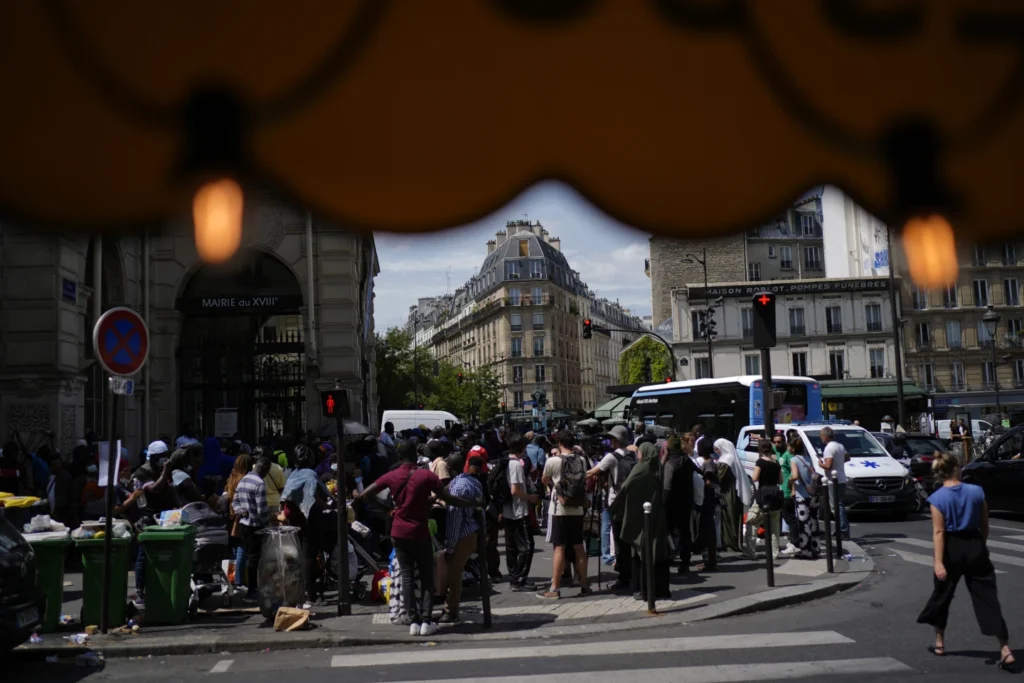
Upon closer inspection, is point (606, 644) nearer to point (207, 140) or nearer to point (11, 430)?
point (207, 140)

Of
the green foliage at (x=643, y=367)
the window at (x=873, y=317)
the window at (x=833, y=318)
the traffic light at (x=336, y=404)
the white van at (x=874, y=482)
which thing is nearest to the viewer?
the window at (x=873, y=317)

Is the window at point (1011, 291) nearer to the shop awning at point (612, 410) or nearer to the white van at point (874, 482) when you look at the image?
the white van at point (874, 482)

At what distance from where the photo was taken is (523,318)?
8.84 feet

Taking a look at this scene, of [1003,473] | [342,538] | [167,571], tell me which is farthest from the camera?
[1003,473]

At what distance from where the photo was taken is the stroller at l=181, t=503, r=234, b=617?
10.0 m

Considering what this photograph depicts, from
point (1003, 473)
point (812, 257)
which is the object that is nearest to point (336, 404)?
point (812, 257)

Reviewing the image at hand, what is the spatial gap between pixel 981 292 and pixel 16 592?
25.8ft

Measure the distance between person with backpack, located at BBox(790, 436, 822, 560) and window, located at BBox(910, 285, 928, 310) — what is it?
10.8m

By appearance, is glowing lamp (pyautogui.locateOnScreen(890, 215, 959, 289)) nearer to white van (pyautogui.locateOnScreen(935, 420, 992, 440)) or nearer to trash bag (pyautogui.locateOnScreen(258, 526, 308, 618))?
trash bag (pyautogui.locateOnScreen(258, 526, 308, 618))

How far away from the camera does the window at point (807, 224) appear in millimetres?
2479

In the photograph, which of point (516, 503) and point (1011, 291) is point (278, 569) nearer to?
point (516, 503)

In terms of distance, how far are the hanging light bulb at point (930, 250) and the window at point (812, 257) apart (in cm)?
25

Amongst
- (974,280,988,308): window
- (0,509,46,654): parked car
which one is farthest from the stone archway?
(0,509,46,654): parked car

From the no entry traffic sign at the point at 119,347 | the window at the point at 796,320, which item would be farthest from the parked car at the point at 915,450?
the no entry traffic sign at the point at 119,347
